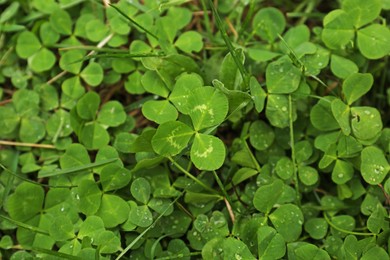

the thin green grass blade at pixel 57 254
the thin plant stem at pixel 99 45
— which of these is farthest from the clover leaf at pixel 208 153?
the thin plant stem at pixel 99 45

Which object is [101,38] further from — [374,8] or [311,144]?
[374,8]

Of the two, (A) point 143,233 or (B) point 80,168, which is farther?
(B) point 80,168

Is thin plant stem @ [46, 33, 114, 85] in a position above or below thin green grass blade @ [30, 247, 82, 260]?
above

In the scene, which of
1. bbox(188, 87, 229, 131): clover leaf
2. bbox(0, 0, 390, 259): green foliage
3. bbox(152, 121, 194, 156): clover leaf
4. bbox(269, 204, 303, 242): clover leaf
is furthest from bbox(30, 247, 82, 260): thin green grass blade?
bbox(269, 204, 303, 242): clover leaf

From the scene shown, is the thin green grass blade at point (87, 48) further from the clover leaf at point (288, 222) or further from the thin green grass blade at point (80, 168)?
the clover leaf at point (288, 222)

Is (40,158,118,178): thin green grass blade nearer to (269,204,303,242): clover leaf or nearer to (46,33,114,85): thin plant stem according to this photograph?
(46,33,114,85): thin plant stem

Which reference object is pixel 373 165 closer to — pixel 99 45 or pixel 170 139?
pixel 170 139

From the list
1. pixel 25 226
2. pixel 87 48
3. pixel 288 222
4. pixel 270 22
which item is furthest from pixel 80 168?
pixel 270 22

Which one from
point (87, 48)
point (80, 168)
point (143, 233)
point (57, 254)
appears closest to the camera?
point (57, 254)

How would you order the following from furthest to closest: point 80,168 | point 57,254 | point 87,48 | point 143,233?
point 87,48 < point 80,168 < point 143,233 < point 57,254
